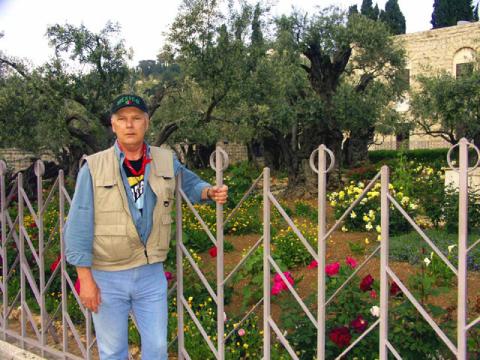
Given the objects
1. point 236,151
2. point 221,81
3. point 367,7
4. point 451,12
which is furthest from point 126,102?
point 367,7

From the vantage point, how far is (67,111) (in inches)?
431

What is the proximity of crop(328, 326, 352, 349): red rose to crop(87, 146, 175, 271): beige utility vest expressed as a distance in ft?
3.64

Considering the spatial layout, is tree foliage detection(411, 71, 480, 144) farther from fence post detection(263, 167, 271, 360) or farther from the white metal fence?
fence post detection(263, 167, 271, 360)

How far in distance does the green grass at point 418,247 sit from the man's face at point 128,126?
4.16m

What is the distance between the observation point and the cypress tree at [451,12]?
1522 inches

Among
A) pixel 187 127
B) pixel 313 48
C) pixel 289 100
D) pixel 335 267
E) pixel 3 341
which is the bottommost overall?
pixel 3 341

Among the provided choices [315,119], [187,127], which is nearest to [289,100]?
[315,119]

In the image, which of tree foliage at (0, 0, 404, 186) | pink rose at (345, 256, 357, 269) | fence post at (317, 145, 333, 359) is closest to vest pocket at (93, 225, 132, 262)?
fence post at (317, 145, 333, 359)

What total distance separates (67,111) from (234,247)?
569 cm

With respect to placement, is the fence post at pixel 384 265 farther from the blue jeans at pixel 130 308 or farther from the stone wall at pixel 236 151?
the stone wall at pixel 236 151

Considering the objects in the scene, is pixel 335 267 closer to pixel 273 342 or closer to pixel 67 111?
pixel 273 342

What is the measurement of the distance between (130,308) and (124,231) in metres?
0.50

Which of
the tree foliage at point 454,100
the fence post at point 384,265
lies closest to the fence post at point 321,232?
the fence post at point 384,265

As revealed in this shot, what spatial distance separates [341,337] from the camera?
2.85m
